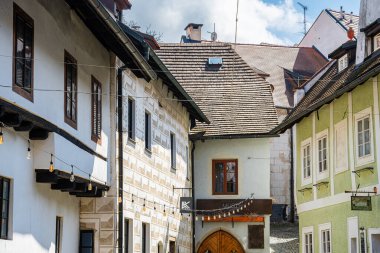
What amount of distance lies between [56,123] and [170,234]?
11.6 meters

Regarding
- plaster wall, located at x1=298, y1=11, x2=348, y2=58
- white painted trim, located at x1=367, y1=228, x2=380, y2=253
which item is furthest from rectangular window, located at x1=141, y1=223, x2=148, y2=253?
plaster wall, located at x1=298, y1=11, x2=348, y2=58

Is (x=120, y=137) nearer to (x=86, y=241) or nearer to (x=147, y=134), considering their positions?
(x=86, y=241)

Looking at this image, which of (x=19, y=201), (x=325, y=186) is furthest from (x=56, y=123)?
(x=325, y=186)

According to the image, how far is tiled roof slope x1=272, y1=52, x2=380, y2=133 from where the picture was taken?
19641mm

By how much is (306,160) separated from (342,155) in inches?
151

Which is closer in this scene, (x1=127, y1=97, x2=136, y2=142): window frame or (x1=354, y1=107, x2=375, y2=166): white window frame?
(x1=354, y1=107, x2=375, y2=166): white window frame

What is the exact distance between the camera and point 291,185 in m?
44.8

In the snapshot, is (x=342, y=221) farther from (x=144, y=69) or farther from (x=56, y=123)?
(x=56, y=123)

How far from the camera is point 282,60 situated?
172 ft

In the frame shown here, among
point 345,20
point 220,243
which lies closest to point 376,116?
point 220,243

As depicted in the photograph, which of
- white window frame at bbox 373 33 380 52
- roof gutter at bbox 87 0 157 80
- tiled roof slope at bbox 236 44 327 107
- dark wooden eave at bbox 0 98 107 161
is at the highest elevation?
tiled roof slope at bbox 236 44 327 107

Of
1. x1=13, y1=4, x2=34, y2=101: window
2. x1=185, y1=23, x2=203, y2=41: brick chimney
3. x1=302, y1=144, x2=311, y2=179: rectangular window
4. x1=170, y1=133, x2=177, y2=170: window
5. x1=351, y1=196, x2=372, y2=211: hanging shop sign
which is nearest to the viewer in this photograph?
x1=13, y1=4, x2=34, y2=101: window

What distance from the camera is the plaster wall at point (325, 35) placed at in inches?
1918

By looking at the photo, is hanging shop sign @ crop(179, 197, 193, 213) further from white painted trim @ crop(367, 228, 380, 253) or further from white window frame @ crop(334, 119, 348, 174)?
white painted trim @ crop(367, 228, 380, 253)
